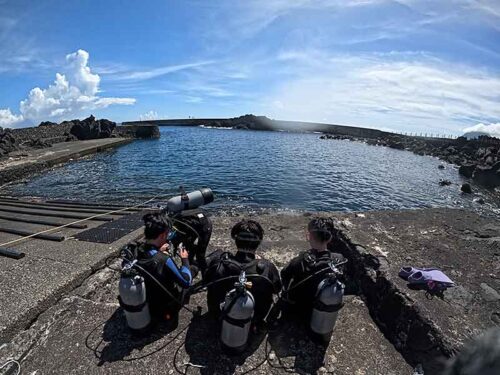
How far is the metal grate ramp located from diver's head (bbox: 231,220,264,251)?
3854 millimetres

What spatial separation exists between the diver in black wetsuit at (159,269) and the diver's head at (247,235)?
0.82m

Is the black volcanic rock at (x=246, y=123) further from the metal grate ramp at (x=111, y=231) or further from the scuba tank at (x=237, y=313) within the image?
the scuba tank at (x=237, y=313)

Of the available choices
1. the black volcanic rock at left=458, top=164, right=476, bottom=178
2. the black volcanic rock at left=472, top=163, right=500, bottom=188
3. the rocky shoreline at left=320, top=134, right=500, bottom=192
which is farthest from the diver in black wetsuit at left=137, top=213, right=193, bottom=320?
the black volcanic rock at left=458, top=164, right=476, bottom=178

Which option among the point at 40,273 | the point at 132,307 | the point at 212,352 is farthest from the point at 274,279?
the point at 40,273

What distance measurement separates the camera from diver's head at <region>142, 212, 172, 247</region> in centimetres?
361

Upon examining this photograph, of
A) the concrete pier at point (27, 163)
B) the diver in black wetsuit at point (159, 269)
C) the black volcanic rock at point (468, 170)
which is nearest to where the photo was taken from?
the diver in black wetsuit at point (159, 269)

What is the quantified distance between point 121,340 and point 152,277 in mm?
1013

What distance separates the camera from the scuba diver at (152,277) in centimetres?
333

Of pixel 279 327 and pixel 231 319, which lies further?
pixel 279 327

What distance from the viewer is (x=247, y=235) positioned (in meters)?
3.49

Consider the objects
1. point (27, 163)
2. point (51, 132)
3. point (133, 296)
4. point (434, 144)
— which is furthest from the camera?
point (434, 144)

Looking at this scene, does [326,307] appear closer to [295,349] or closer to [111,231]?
[295,349]

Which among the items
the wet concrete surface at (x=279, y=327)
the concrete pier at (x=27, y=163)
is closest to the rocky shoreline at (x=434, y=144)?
the wet concrete surface at (x=279, y=327)

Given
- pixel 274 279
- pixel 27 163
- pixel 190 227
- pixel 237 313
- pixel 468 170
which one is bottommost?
pixel 468 170
